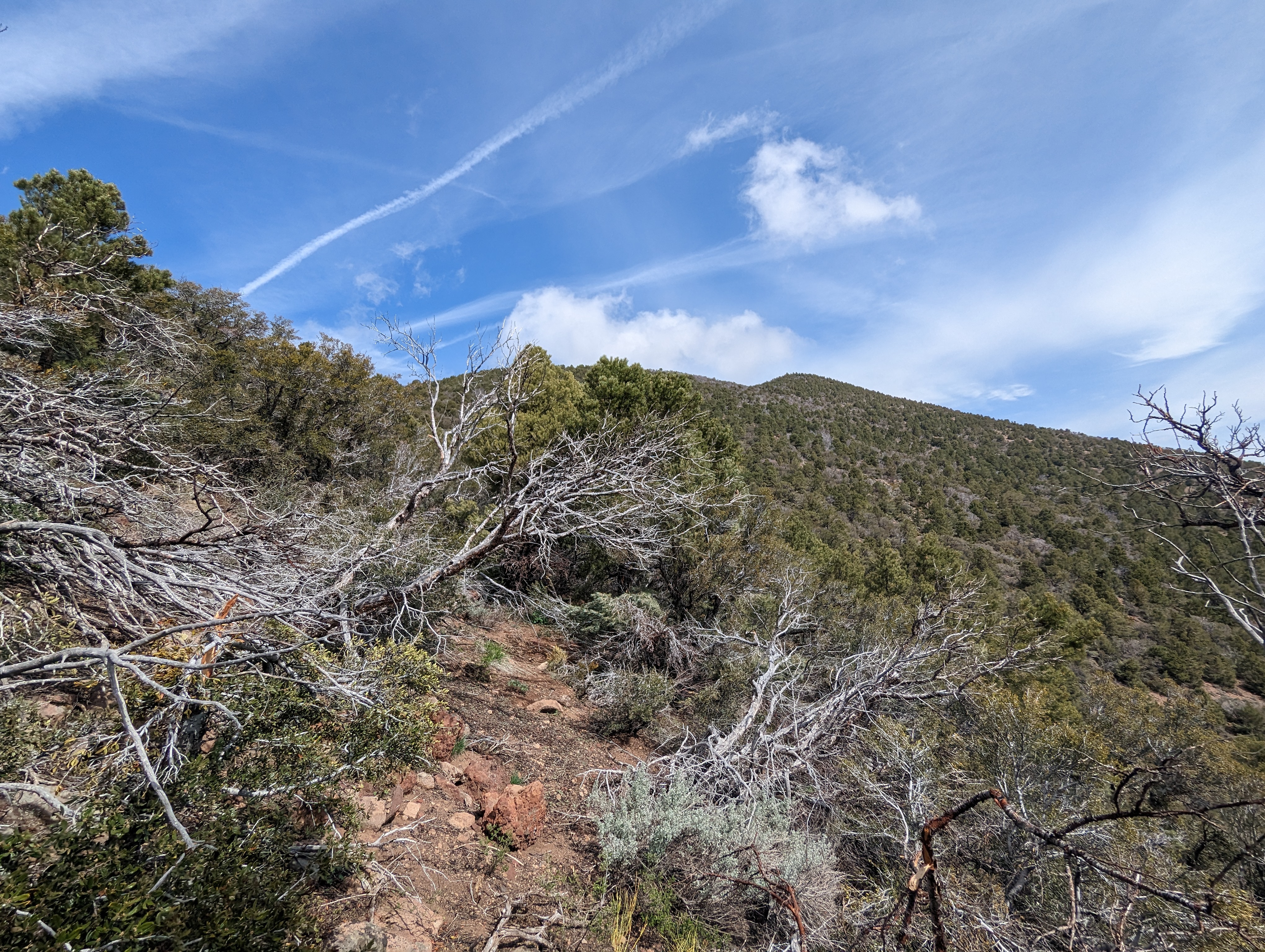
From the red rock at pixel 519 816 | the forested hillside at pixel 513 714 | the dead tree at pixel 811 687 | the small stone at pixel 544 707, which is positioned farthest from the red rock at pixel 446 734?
the dead tree at pixel 811 687

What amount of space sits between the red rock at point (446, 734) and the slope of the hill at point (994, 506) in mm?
10703

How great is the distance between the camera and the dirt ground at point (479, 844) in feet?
10.3

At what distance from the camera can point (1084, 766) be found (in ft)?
18.6

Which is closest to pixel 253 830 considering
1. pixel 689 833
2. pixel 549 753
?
pixel 689 833

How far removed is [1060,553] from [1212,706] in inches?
806

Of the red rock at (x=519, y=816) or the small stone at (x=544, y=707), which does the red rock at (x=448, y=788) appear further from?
the small stone at (x=544, y=707)

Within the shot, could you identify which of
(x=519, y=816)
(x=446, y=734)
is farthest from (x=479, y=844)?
(x=446, y=734)

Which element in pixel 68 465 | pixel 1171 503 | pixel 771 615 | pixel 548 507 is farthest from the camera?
pixel 771 615

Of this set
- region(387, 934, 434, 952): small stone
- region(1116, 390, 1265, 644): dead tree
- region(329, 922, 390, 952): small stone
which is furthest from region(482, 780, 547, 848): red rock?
region(1116, 390, 1265, 644): dead tree

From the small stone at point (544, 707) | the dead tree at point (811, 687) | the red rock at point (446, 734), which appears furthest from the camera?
the small stone at point (544, 707)

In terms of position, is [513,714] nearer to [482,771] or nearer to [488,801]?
[482,771]

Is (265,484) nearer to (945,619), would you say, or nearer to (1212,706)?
(945,619)

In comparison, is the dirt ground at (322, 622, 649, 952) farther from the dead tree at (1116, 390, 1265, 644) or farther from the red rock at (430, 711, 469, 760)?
the dead tree at (1116, 390, 1265, 644)

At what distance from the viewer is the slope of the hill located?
27703 mm
